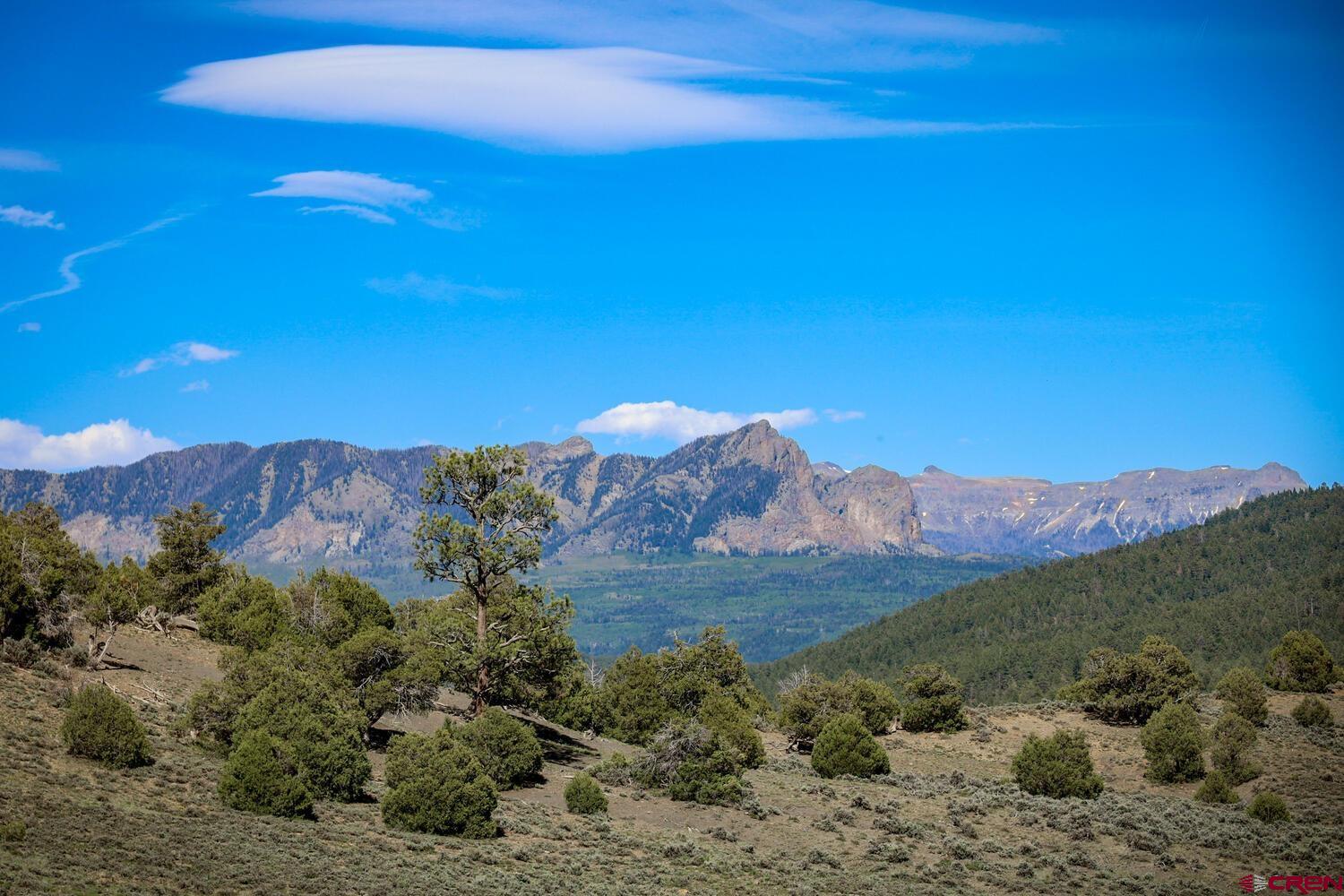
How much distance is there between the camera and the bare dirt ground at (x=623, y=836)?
30.1 m

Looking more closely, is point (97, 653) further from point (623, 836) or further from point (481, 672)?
point (623, 836)

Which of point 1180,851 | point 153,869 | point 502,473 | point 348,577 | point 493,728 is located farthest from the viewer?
point 348,577

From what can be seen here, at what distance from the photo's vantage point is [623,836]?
41594mm

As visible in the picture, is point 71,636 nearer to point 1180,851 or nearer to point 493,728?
point 493,728

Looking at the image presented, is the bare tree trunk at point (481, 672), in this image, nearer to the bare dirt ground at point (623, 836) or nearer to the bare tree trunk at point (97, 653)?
the bare dirt ground at point (623, 836)

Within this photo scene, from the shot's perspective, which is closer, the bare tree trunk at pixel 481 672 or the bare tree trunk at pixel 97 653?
the bare tree trunk at pixel 481 672

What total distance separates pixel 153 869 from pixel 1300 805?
49924 millimetres

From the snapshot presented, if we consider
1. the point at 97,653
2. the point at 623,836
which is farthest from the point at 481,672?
the point at 97,653

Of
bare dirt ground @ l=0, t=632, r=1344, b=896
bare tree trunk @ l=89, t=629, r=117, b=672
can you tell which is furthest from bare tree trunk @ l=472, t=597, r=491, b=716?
bare tree trunk @ l=89, t=629, r=117, b=672

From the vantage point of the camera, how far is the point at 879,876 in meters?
38.2

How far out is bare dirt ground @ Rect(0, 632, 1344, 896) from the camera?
30.1 meters

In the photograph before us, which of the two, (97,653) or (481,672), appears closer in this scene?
(481,672)

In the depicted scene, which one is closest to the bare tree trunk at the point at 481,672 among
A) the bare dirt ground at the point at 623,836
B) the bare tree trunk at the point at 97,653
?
the bare dirt ground at the point at 623,836

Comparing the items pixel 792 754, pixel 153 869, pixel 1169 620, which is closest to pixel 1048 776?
pixel 792 754
